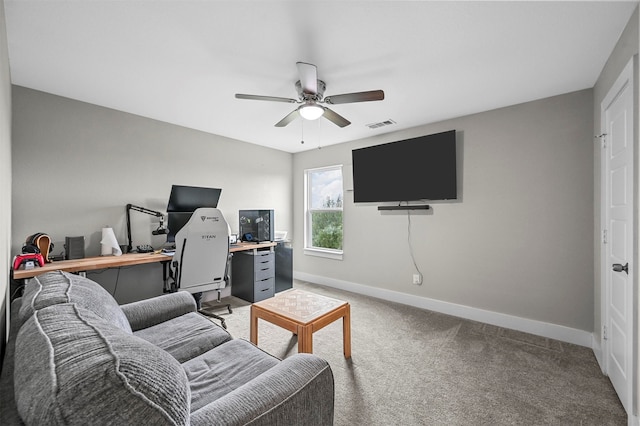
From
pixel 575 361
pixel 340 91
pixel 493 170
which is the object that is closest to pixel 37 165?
pixel 340 91

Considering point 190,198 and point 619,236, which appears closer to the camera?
point 619,236

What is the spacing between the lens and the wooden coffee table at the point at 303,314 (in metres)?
1.99

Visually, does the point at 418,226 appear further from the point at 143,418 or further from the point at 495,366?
the point at 143,418

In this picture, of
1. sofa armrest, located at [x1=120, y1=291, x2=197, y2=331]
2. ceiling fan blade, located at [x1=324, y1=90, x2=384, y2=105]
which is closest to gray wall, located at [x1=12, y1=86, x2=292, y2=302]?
sofa armrest, located at [x1=120, y1=291, x2=197, y2=331]

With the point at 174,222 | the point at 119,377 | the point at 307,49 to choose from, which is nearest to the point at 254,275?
the point at 174,222

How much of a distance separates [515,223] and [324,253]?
282 cm

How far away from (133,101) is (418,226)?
3711mm

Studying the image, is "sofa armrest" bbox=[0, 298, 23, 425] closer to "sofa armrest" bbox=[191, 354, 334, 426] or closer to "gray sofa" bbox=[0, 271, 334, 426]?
"gray sofa" bbox=[0, 271, 334, 426]

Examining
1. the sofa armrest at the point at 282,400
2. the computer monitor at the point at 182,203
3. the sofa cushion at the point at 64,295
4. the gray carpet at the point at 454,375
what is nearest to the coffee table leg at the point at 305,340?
the gray carpet at the point at 454,375

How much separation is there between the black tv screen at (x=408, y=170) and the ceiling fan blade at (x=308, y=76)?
1958 mm

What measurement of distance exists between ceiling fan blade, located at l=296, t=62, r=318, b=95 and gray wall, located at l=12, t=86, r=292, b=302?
2370 mm

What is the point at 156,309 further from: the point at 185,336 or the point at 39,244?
the point at 39,244

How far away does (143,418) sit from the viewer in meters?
0.60

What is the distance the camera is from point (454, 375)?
2.13 meters
